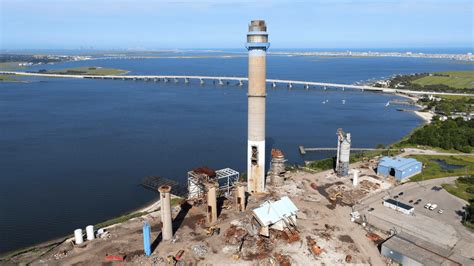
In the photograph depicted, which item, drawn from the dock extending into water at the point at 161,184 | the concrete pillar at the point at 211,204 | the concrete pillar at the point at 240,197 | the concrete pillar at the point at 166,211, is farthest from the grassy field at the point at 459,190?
the concrete pillar at the point at 166,211

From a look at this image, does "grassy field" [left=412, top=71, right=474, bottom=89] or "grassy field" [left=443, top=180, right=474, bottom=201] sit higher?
"grassy field" [left=412, top=71, right=474, bottom=89]

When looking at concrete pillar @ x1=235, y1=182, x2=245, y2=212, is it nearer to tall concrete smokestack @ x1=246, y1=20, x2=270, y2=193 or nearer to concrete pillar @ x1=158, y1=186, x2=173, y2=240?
tall concrete smokestack @ x1=246, y1=20, x2=270, y2=193

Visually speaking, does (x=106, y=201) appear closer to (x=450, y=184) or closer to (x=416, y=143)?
(x=450, y=184)

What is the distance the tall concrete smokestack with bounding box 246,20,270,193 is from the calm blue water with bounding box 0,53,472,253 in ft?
50.2

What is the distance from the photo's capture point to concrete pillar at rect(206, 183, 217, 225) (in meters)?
33.7

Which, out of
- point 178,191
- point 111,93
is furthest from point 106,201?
point 111,93

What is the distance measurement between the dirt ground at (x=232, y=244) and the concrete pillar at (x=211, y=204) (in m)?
0.74

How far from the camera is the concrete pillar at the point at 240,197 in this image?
3628cm

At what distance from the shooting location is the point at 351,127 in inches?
3462

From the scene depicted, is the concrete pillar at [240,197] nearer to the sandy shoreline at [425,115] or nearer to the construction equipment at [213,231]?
the construction equipment at [213,231]

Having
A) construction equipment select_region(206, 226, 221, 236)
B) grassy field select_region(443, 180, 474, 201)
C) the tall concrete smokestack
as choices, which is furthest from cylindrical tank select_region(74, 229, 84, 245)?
grassy field select_region(443, 180, 474, 201)

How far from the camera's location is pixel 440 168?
5297 centimetres

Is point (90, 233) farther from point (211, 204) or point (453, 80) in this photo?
point (453, 80)

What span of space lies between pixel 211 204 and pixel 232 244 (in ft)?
15.7
